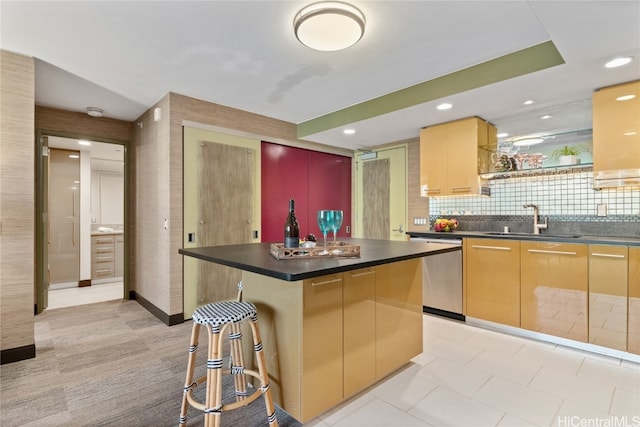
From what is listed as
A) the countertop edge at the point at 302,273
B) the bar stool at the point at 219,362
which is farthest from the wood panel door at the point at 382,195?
the bar stool at the point at 219,362

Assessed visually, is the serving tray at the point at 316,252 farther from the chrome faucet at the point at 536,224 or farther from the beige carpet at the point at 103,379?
the chrome faucet at the point at 536,224

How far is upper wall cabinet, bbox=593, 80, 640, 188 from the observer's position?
2.51m

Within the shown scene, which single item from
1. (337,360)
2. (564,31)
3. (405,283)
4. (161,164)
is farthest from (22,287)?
(564,31)

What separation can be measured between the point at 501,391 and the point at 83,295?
217 inches

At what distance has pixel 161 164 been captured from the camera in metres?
3.53

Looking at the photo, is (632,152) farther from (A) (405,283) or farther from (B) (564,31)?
(A) (405,283)

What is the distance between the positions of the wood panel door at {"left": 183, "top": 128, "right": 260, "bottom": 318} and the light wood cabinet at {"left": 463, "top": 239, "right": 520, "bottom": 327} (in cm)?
265

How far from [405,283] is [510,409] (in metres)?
0.95

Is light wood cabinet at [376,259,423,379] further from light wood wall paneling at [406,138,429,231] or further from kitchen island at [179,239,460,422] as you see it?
light wood wall paneling at [406,138,429,231]

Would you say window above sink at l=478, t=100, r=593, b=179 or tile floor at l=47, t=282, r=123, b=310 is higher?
window above sink at l=478, t=100, r=593, b=179

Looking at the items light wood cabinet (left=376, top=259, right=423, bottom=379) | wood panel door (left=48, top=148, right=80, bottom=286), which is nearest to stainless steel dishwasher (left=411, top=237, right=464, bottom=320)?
light wood cabinet (left=376, top=259, right=423, bottom=379)

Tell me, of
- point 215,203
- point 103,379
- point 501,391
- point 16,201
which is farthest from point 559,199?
point 16,201

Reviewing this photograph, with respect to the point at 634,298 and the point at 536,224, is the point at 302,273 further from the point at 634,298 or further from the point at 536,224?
the point at 536,224

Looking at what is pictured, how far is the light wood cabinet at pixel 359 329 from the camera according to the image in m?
1.85
